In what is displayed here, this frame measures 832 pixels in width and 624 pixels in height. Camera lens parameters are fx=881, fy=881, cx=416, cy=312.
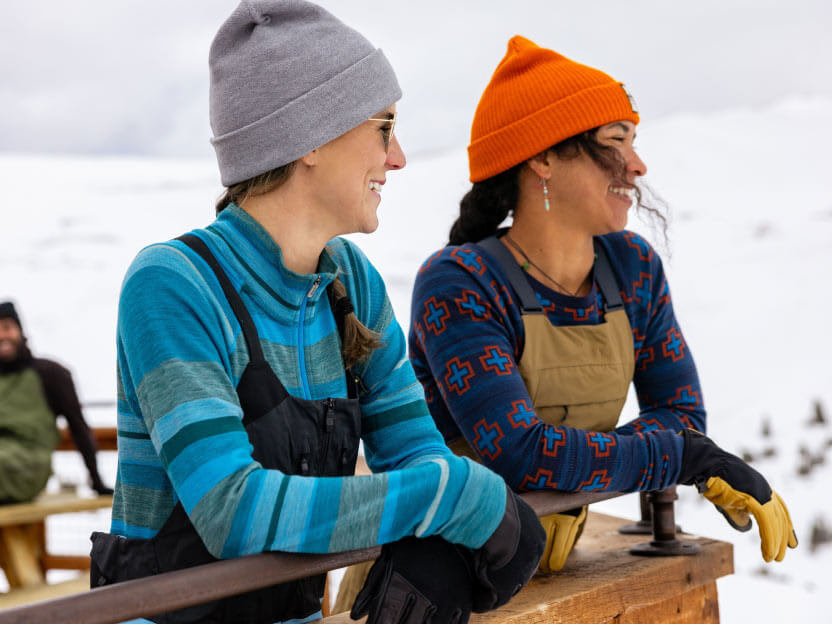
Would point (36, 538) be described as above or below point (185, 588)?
below

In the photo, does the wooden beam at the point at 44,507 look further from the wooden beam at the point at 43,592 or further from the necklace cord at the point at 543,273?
the necklace cord at the point at 543,273

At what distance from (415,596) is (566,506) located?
1.60ft

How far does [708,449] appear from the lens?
1604 millimetres

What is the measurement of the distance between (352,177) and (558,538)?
2.74ft

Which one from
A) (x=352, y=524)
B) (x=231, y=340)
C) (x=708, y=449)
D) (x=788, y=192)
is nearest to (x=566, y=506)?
(x=708, y=449)

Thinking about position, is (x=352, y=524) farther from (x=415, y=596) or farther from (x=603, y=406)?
(x=603, y=406)

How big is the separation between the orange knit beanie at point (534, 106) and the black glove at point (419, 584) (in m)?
1.02

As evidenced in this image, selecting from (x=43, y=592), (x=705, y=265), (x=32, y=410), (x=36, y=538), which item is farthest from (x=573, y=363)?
(x=705, y=265)

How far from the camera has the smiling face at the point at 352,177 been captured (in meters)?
1.23

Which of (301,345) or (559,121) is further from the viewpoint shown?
(559,121)

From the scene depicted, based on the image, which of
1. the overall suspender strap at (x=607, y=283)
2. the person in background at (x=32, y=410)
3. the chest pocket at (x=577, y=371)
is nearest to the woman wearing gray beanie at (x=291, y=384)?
the chest pocket at (x=577, y=371)

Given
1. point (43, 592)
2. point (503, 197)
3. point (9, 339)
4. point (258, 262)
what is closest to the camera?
point (258, 262)

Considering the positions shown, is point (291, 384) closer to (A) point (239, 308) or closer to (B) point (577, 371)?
(A) point (239, 308)

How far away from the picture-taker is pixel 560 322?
1.77m
